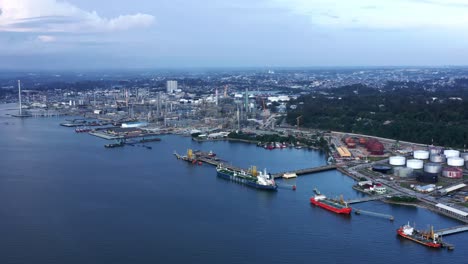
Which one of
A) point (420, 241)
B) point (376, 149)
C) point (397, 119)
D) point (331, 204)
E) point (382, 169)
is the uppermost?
point (397, 119)

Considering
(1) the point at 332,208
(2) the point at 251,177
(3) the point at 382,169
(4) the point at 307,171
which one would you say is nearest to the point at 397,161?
(3) the point at 382,169

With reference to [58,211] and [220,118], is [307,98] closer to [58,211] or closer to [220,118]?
[220,118]

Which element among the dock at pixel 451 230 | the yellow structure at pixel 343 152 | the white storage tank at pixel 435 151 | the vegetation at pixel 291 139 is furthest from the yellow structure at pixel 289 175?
the dock at pixel 451 230

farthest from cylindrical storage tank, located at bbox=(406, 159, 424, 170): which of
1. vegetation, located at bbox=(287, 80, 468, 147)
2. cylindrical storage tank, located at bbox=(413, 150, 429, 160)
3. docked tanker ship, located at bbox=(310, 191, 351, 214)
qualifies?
docked tanker ship, located at bbox=(310, 191, 351, 214)

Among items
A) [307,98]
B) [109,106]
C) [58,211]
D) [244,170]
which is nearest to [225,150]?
[244,170]

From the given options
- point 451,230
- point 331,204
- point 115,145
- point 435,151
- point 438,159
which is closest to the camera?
point 451,230

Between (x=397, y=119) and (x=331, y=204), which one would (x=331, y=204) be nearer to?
(x=331, y=204)

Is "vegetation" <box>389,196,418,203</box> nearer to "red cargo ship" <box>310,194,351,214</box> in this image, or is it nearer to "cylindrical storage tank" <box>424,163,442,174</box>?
"red cargo ship" <box>310,194,351,214</box>
